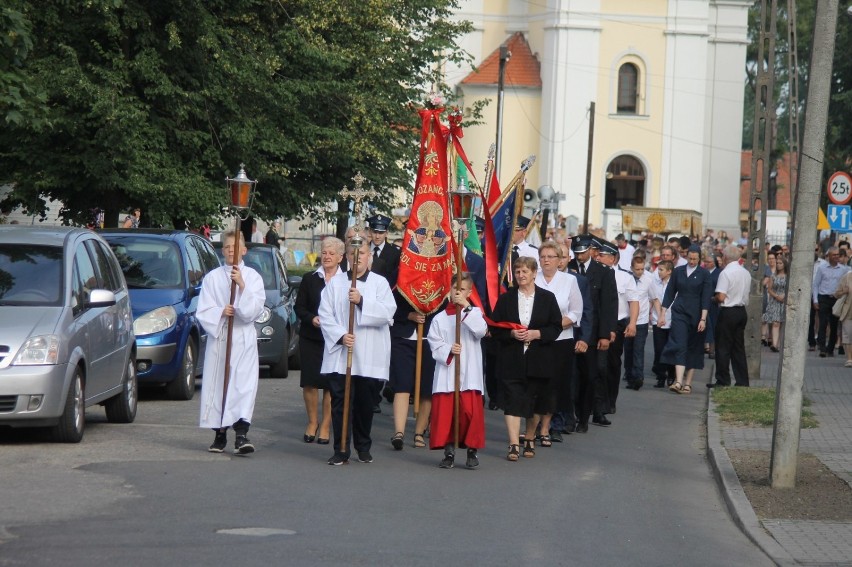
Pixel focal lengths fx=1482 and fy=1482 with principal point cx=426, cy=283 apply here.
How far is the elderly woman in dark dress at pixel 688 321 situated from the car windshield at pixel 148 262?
698cm

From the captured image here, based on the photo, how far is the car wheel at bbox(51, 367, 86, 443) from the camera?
38.8 feet

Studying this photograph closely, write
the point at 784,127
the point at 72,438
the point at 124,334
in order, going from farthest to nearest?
the point at 784,127
the point at 124,334
the point at 72,438

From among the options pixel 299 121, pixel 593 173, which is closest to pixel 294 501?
pixel 299 121

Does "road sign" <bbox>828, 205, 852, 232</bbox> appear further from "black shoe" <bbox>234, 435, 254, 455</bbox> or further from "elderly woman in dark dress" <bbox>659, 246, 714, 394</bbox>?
"black shoe" <bbox>234, 435, 254, 455</bbox>

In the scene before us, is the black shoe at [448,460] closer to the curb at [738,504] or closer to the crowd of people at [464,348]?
the crowd of people at [464,348]

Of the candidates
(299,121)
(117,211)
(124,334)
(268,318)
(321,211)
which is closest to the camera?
(124,334)

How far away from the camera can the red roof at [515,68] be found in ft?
222

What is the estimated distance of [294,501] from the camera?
32.0 feet

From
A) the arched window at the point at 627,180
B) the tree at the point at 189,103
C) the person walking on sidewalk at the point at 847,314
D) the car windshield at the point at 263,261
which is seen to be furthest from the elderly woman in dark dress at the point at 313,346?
the arched window at the point at 627,180

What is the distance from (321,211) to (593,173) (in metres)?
34.7

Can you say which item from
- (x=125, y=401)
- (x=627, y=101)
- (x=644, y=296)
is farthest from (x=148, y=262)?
(x=627, y=101)

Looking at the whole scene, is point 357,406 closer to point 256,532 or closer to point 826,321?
point 256,532

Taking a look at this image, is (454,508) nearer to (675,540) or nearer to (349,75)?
(675,540)

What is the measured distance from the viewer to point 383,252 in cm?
1574
